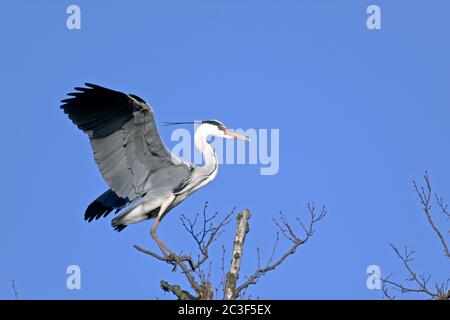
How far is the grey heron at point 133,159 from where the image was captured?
11.6 meters

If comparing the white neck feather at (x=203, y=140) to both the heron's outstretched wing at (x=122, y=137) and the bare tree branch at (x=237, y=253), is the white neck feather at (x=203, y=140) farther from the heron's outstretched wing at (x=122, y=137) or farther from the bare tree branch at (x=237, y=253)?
the bare tree branch at (x=237, y=253)

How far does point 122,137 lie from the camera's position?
11.8 metres

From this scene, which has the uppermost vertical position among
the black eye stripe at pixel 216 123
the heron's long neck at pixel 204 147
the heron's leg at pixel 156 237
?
the black eye stripe at pixel 216 123

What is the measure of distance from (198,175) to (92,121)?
151 centimetres

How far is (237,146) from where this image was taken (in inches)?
601

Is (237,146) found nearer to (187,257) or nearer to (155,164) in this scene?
(155,164)

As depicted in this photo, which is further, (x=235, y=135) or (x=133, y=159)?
(x=235, y=135)

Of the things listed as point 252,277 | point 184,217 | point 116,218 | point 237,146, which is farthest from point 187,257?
point 237,146

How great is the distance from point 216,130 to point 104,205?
5.55ft

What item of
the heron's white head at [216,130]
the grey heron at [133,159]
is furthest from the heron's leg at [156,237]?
the heron's white head at [216,130]

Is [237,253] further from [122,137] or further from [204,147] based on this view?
[204,147]

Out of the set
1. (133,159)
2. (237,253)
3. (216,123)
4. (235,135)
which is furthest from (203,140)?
(237,253)

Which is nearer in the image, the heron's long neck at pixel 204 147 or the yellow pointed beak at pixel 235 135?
the heron's long neck at pixel 204 147
